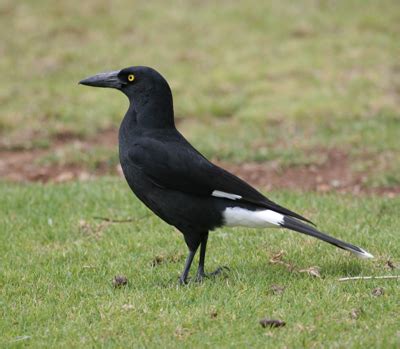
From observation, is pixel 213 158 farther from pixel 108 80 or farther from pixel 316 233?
pixel 316 233

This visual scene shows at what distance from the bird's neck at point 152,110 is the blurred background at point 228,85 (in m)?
3.74

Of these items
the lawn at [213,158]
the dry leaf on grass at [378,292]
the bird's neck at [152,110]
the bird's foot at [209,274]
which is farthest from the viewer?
the bird's neck at [152,110]

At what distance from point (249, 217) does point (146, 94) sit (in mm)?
1216

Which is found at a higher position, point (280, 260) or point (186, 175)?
point (186, 175)

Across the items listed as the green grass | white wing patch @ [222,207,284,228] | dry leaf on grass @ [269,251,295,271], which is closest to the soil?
the green grass

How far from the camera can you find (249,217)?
5516mm

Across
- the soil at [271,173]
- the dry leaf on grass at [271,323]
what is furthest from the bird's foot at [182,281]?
the soil at [271,173]

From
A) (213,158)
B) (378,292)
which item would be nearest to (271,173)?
(213,158)

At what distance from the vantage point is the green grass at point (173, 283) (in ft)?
14.9

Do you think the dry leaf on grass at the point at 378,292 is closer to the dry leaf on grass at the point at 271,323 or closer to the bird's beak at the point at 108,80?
the dry leaf on grass at the point at 271,323

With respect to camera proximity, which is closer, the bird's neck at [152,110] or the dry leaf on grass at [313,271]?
the dry leaf on grass at [313,271]

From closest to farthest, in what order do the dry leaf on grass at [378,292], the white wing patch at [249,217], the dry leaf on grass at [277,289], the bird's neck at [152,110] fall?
1. the dry leaf on grass at [378,292]
2. the dry leaf on grass at [277,289]
3. the white wing patch at [249,217]
4. the bird's neck at [152,110]

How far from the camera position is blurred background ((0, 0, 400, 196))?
10.4 meters

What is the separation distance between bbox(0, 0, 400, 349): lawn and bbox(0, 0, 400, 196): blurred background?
40 mm
